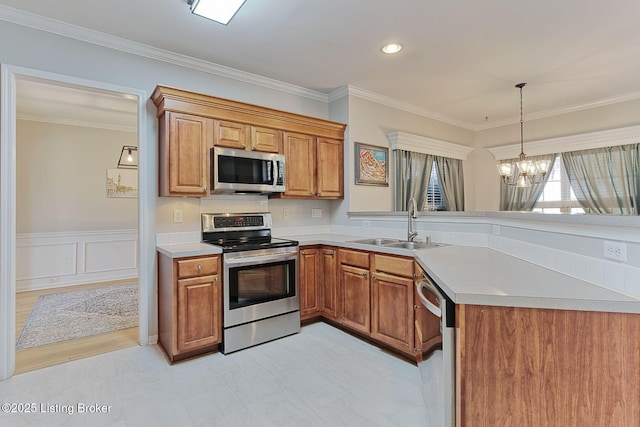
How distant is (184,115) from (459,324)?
2.67 meters

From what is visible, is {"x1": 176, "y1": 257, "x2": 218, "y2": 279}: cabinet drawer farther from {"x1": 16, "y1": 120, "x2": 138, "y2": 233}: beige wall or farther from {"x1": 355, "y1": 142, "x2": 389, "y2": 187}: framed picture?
{"x1": 16, "y1": 120, "x2": 138, "y2": 233}: beige wall

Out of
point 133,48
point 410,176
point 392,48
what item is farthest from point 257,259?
point 410,176

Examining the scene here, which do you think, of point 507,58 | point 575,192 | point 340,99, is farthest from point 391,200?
point 575,192

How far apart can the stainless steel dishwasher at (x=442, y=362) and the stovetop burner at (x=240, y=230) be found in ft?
5.70

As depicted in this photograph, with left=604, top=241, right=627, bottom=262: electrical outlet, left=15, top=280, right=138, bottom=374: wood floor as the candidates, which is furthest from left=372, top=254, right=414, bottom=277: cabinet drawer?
left=15, top=280, right=138, bottom=374: wood floor

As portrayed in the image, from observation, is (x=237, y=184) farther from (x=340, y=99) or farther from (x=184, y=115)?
(x=340, y=99)

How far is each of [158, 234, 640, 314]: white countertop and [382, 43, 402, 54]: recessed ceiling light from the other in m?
1.97

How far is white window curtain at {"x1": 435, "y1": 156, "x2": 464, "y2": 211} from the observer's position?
5098 millimetres

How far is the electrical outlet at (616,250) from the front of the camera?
1187 mm

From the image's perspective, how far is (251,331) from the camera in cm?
279

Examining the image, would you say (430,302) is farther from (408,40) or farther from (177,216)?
(177,216)

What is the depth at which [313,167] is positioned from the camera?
3.65 metres

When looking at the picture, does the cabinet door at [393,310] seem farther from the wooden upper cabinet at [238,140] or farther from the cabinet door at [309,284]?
the wooden upper cabinet at [238,140]

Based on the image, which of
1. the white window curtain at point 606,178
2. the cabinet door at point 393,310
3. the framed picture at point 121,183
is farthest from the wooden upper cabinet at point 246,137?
the white window curtain at point 606,178
